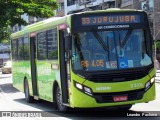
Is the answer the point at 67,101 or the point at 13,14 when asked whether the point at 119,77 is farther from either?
the point at 13,14

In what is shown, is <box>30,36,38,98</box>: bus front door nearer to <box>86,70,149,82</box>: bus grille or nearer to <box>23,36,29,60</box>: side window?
<box>23,36,29,60</box>: side window

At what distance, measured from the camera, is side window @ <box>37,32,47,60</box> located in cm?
1602

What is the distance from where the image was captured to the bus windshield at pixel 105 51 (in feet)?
41.2

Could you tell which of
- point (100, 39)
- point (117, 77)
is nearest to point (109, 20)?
point (100, 39)

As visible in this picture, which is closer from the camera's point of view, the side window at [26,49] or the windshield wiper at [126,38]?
the windshield wiper at [126,38]

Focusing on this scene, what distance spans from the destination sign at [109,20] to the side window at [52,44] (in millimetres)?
1827

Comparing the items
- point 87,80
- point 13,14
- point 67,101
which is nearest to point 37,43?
point 67,101

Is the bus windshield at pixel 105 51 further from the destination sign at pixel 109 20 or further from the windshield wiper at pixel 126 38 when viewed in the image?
the destination sign at pixel 109 20

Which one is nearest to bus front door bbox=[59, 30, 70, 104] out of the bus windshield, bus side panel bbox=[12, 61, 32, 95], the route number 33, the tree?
the bus windshield

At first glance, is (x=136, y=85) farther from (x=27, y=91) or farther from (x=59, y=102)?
(x=27, y=91)

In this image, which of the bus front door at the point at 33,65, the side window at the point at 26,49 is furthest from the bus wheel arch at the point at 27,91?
the bus front door at the point at 33,65

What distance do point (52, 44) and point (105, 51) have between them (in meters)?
2.72

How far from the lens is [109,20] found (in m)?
12.9

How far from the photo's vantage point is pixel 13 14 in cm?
3150
